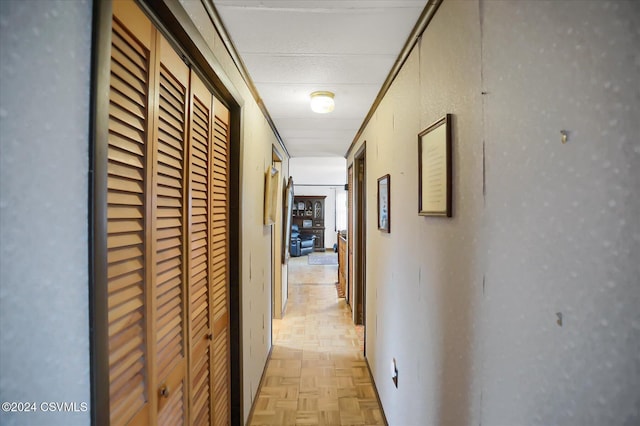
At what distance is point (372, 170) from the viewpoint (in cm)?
266

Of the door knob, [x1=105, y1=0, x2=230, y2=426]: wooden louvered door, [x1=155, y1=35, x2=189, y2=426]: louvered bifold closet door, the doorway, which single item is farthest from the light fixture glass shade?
the door knob

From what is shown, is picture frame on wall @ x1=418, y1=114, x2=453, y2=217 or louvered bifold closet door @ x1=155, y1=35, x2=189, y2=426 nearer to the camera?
louvered bifold closet door @ x1=155, y1=35, x2=189, y2=426

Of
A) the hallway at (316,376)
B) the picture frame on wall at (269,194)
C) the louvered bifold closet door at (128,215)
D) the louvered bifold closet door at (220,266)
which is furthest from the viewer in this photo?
the picture frame on wall at (269,194)

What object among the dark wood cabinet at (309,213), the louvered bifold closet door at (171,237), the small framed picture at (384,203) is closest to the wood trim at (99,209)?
the louvered bifold closet door at (171,237)

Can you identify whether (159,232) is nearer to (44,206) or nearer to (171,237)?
Answer: (171,237)

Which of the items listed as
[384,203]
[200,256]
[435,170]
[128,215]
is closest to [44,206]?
[128,215]

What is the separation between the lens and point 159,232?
37.0 inches

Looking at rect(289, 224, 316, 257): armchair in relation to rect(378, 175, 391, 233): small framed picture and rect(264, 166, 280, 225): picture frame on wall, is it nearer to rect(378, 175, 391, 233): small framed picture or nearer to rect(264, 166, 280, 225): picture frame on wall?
rect(264, 166, 280, 225): picture frame on wall

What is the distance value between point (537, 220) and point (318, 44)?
1.32 metres

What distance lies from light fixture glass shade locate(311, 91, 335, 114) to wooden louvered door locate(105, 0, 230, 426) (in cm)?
89

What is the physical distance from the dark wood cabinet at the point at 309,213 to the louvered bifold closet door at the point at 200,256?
9.53 m

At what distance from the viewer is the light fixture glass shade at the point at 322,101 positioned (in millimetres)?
2172

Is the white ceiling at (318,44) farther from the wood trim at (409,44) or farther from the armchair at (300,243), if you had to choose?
the armchair at (300,243)

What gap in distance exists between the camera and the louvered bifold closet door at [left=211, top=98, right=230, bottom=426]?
151 centimetres
